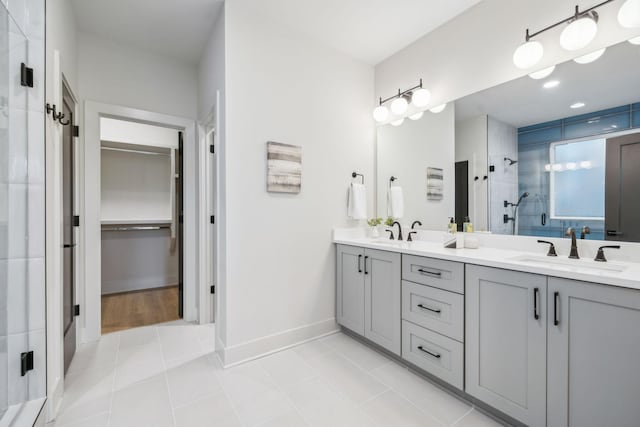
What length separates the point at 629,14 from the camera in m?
1.50

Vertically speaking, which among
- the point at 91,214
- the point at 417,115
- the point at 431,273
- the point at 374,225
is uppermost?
the point at 417,115

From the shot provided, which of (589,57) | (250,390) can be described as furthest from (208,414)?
(589,57)

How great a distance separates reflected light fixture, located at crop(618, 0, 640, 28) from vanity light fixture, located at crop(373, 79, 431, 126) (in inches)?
47.3

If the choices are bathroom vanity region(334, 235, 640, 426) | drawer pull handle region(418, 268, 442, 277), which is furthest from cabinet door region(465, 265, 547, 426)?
drawer pull handle region(418, 268, 442, 277)

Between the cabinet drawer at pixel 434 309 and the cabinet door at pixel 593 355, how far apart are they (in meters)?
0.46

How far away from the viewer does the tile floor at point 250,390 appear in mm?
1584

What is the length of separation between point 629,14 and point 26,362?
355cm

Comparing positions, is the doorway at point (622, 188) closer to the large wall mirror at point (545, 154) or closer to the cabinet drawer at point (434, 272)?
the large wall mirror at point (545, 154)

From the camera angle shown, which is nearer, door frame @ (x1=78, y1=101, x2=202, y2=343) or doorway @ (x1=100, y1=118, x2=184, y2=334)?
door frame @ (x1=78, y1=101, x2=202, y2=343)

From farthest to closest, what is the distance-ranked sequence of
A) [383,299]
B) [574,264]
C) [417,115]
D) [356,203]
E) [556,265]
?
[356,203] < [417,115] < [383,299] < [574,264] < [556,265]

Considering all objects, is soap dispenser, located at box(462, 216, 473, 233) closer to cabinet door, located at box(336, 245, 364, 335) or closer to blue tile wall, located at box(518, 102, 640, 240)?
blue tile wall, located at box(518, 102, 640, 240)

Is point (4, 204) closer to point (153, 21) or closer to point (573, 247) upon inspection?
point (153, 21)

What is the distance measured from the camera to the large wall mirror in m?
1.59

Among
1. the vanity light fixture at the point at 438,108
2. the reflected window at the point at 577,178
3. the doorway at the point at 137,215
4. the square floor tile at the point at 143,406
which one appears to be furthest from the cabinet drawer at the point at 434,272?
the doorway at the point at 137,215
